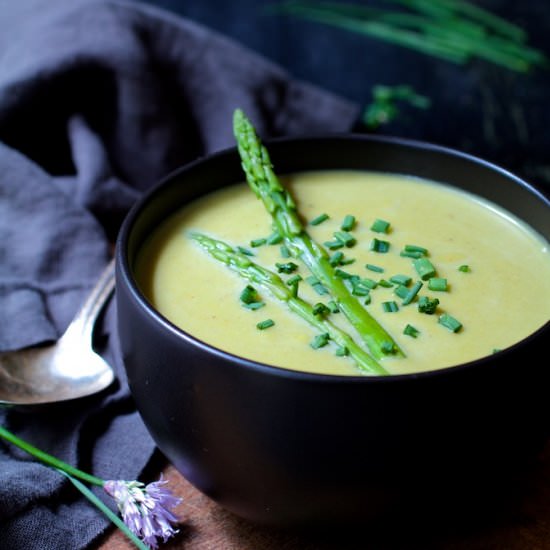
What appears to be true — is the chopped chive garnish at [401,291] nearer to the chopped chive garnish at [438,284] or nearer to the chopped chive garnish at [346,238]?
the chopped chive garnish at [438,284]

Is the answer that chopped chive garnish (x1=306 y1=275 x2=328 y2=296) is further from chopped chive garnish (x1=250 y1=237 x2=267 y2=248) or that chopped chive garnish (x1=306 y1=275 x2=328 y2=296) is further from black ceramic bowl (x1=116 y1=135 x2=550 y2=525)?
black ceramic bowl (x1=116 y1=135 x2=550 y2=525)

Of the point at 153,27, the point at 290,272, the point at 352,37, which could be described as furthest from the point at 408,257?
the point at 352,37

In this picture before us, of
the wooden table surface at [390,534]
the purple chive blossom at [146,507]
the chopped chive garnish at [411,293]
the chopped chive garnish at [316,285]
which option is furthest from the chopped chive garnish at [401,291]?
the purple chive blossom at [146,507]

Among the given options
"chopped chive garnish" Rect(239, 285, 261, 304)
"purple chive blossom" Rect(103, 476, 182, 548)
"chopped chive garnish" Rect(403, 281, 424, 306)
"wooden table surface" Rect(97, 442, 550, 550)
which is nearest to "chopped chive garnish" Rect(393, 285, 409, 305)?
"chopped chive garnish" Rect(403, 281, 424, 306)

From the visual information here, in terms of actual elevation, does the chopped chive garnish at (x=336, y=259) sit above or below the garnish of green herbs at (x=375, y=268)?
below

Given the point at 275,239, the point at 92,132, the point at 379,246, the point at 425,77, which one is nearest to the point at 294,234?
the point at 275,239

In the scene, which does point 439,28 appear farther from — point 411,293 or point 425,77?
point 411,293
